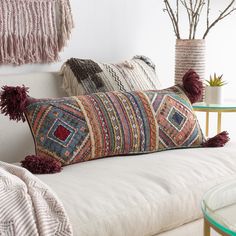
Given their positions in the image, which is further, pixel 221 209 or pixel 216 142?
pixel 216 142

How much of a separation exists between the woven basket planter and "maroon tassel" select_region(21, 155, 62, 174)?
3.25 ft

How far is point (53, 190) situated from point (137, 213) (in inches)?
8.7

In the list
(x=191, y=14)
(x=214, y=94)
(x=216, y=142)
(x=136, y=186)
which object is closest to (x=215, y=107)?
(x=214, y=94)

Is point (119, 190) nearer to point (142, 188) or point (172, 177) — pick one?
point (142, 188)

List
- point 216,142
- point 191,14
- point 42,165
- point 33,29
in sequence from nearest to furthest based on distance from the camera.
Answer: point 42,165 < point 216,142 < point 33,29 < point 191,14

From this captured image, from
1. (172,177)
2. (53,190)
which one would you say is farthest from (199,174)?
(53,190)

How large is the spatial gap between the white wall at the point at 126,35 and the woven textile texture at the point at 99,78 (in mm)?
186

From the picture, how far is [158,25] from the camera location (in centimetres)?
265

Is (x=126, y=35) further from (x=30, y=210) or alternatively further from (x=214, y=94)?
(x=30, y=210)

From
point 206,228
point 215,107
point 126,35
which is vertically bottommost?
point 206,228

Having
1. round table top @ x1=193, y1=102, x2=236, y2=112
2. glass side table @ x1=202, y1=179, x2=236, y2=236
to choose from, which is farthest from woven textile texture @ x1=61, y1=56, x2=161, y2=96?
glass side table @ x1=202, y1=179, x2=236, y2=236

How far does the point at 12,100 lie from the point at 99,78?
1.42ft

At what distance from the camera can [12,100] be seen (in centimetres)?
166

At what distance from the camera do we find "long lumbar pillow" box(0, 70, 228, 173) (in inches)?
65.6
